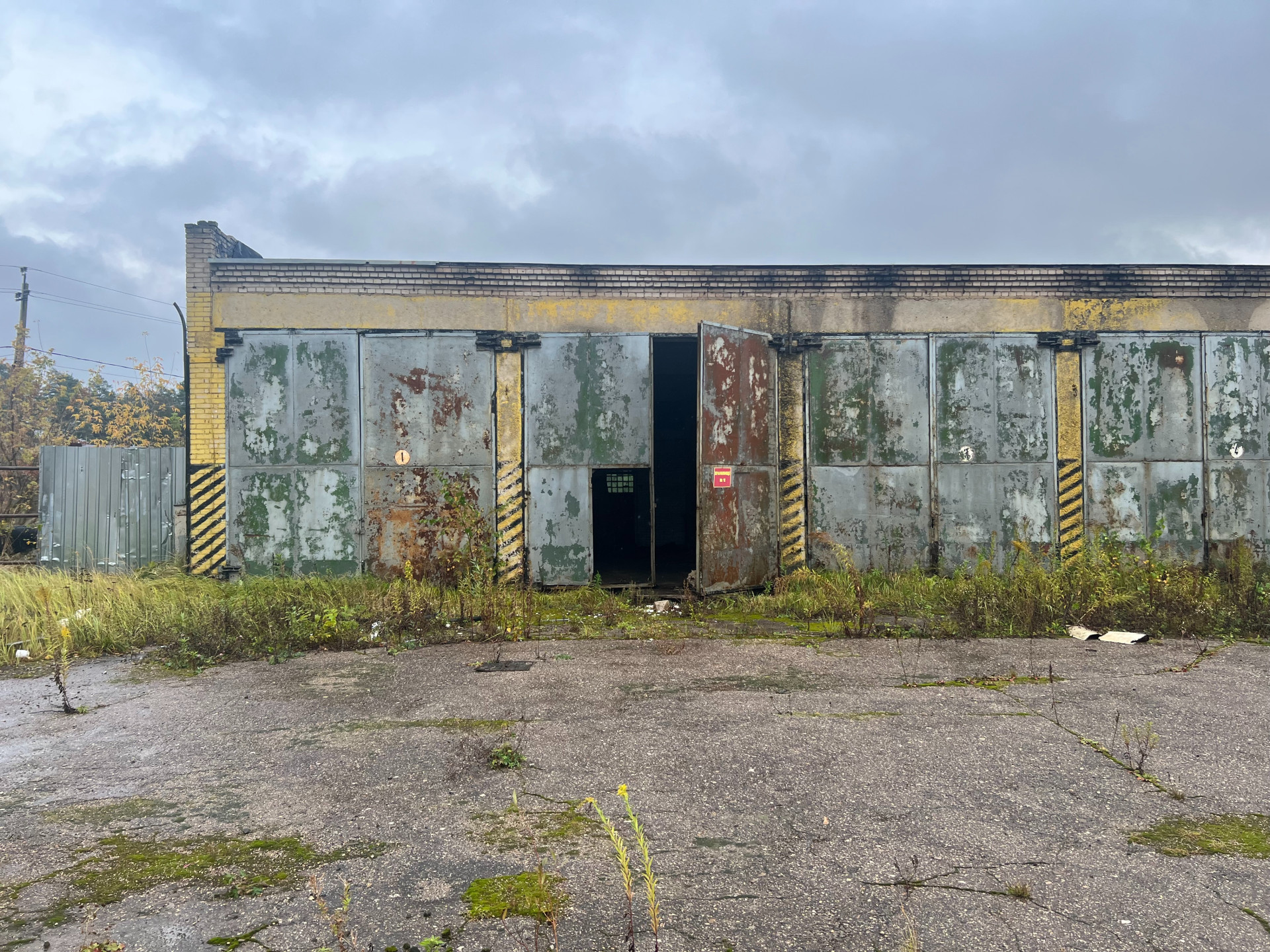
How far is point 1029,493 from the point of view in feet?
31.2

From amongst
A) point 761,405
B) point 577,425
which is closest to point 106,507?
point 577,425

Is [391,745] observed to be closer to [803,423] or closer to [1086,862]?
[1086,862]

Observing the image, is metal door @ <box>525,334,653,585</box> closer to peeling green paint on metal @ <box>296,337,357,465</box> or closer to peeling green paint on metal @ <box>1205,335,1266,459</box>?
peeling green paint on metal @ <box>296,337,357,465</box>

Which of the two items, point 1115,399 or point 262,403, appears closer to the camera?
point 262,403

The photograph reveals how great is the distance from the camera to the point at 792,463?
9438 millimetres

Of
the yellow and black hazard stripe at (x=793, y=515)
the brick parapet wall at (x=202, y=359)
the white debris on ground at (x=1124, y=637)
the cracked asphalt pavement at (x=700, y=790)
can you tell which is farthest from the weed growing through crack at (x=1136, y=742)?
the brick parapet wall at (x=202, y=359)

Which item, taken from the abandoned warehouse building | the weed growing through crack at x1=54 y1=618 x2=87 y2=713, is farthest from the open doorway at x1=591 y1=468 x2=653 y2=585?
the weed growing through crack at x1=54 y1=618 x2=87 y2=713

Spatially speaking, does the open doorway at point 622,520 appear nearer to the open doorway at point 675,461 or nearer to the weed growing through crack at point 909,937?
the open doorway at point 675,461

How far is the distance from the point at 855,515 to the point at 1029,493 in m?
2.27

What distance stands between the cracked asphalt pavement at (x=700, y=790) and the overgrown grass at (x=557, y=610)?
2.13 feet

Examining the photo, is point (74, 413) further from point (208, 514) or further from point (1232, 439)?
point (1232, 439)

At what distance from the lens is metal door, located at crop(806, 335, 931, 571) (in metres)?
9.45

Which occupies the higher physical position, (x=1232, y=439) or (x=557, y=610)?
(x=1232, y=439)

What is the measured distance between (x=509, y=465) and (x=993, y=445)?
6163mm
